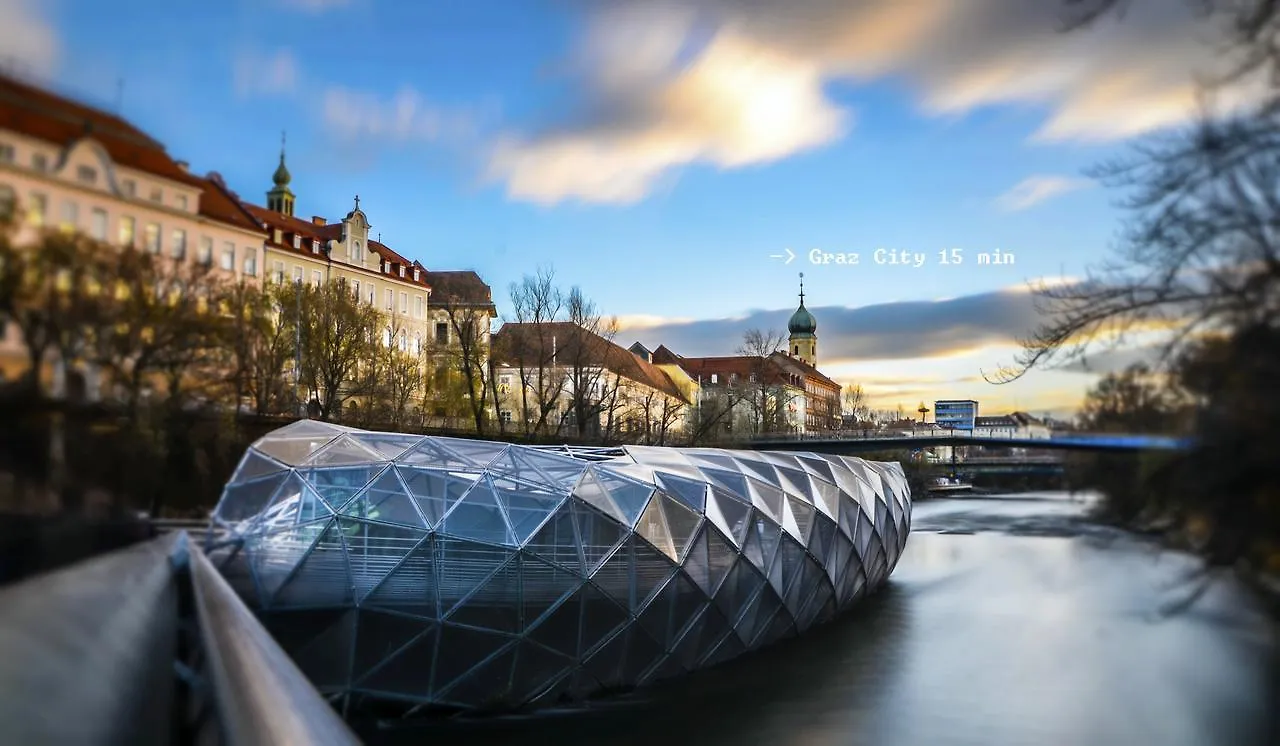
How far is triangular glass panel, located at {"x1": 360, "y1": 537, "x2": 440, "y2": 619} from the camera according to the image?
415 inches

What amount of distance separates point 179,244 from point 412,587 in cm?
896

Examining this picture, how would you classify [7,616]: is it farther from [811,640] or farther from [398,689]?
[811,640]

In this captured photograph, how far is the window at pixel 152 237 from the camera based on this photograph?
88.2 inches

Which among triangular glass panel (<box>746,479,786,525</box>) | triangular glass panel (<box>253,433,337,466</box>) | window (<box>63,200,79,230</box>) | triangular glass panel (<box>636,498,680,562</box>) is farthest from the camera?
triangular glass panel (<box>746,479,786,525</box>)

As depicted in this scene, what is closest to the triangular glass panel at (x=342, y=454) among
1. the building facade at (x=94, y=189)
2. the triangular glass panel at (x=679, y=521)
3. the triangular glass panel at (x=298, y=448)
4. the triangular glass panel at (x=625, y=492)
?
the triangular glass panel at (x=298, y=448)

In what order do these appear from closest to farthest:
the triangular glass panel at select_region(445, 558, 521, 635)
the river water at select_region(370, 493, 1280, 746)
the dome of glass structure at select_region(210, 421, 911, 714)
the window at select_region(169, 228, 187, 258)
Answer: the window at select_region(169, 228, 187, 258)
the river water at select_region(370, 493, 1280, 746)
the dome of glass structure at select_region(210, 421, 911, 714)
the triangular glass panel at select_region(445, 558, 521, 635)

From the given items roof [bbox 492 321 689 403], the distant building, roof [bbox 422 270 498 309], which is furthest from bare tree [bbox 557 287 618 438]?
the distant building

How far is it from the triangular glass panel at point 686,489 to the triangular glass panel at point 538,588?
2834mm

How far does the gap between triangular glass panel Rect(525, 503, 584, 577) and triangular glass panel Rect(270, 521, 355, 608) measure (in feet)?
7.69

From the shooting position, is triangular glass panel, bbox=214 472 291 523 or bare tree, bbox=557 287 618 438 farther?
bare tree, bbox=557 287 618 438

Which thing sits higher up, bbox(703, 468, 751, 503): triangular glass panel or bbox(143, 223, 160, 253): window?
bbox(143, 223, 160, 253): window

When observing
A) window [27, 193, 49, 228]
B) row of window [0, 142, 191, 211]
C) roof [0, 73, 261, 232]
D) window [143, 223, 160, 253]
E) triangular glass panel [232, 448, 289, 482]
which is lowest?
triangular glass panel [232, 448, 289, 482]

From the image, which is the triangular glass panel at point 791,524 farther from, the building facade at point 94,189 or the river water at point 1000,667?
the building facade at point 94,189

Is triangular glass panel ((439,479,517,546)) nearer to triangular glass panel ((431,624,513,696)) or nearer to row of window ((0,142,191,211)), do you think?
triangular glass panel ((431,624,513,696))
